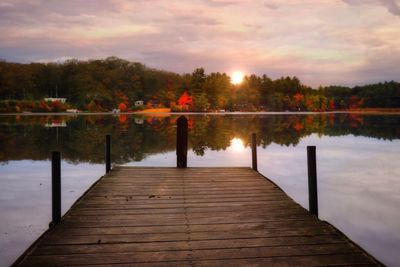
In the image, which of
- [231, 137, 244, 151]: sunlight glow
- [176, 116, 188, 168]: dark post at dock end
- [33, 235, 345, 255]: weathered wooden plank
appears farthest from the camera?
[231, 137, 244, 151]: sunlight glow

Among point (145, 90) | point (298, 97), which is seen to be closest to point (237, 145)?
point (145, 90)

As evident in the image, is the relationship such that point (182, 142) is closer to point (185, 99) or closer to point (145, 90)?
point (185, 99)

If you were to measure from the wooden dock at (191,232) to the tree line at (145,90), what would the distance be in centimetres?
7774

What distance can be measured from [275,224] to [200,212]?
1.19 metres

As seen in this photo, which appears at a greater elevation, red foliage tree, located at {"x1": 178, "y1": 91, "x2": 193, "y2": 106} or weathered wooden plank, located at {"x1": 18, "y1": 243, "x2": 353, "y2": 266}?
red foliage tree, located at {"x1": 178, "y1": 91, "x2": 193, "y2": 106}

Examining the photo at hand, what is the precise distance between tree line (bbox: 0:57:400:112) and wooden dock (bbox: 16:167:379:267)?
77.7 meters

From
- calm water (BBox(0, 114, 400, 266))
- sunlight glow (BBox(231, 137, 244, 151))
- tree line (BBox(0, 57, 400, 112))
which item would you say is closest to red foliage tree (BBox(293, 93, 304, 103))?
tree line (BBox(0, 57, 400, 112))

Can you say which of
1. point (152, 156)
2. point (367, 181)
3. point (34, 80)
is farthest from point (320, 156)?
point (34, 80)

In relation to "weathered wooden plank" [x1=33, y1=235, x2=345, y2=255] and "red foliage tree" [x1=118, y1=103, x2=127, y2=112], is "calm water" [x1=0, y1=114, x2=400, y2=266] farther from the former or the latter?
"red foliage tree" [x1=118, y1=103, x2=127, y2=112]

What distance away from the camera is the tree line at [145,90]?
92.0 m

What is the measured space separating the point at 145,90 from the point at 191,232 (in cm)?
10417

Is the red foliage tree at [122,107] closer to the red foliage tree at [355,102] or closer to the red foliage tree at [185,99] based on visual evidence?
the red foliage tree at [185,99]

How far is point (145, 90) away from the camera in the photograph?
10706cm

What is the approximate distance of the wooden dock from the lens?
3967mm
